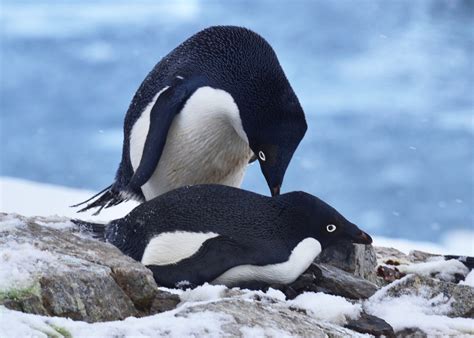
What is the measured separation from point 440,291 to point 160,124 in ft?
4.45

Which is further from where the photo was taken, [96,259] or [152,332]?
[96,259]

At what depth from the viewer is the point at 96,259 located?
2641 mm

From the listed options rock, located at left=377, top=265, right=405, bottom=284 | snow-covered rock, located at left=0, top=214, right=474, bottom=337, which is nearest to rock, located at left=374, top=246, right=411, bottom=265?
rock, located at left=377, top=265, right=405, bottom=284

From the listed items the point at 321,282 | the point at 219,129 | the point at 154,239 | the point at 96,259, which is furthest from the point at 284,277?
the point at 219,129

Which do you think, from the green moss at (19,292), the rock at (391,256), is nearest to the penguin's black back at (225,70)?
the rock at (391,256)

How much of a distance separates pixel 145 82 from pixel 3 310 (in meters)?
2.24

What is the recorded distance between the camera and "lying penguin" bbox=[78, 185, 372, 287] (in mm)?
2971

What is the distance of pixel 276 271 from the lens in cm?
300

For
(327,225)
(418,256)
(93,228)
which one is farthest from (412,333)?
(418,256)

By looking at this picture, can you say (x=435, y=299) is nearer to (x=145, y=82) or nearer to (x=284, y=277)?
(x=284, y=277)

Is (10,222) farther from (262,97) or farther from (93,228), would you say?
(262,97)

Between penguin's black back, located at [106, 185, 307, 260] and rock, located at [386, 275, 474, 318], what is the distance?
361mm

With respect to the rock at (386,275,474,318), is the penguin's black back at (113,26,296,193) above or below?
above

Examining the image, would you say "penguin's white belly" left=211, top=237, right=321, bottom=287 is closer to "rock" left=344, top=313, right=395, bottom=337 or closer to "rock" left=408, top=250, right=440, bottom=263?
"rock" left=344, top=313, right=395, bottom=337
